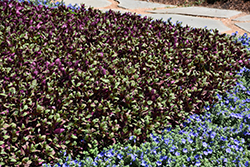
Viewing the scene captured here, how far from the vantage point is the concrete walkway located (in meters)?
5.30

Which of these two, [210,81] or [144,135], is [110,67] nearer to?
[144,135]

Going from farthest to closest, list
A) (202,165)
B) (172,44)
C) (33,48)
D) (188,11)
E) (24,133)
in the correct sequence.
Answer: (188,11) < (172,44) < (33,48) < (202,165) < (24,133)

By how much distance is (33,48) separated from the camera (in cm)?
313

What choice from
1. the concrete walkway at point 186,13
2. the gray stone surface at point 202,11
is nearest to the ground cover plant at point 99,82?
the concrete walkway at point 186,13

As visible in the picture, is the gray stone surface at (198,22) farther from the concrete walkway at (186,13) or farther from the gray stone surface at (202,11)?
the gray stone surface at (202,11)

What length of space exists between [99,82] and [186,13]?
3.80 m

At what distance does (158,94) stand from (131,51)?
0.80m

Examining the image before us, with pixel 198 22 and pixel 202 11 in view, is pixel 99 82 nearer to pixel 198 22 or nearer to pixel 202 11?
pixel 198 22

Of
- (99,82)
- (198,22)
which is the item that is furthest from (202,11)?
(99,82)

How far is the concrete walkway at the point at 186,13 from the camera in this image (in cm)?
530

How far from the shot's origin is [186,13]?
19.3ft

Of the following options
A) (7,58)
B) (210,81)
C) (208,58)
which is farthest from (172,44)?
(7,58)

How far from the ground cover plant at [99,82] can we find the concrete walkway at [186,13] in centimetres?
131

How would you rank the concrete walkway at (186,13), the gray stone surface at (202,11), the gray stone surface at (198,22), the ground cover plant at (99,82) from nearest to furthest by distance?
the ground cover plant at (99,82) < the gray stone surface at (198,22) < the concrete walkway at (186,13) < the gray stone surface at (202,11)
